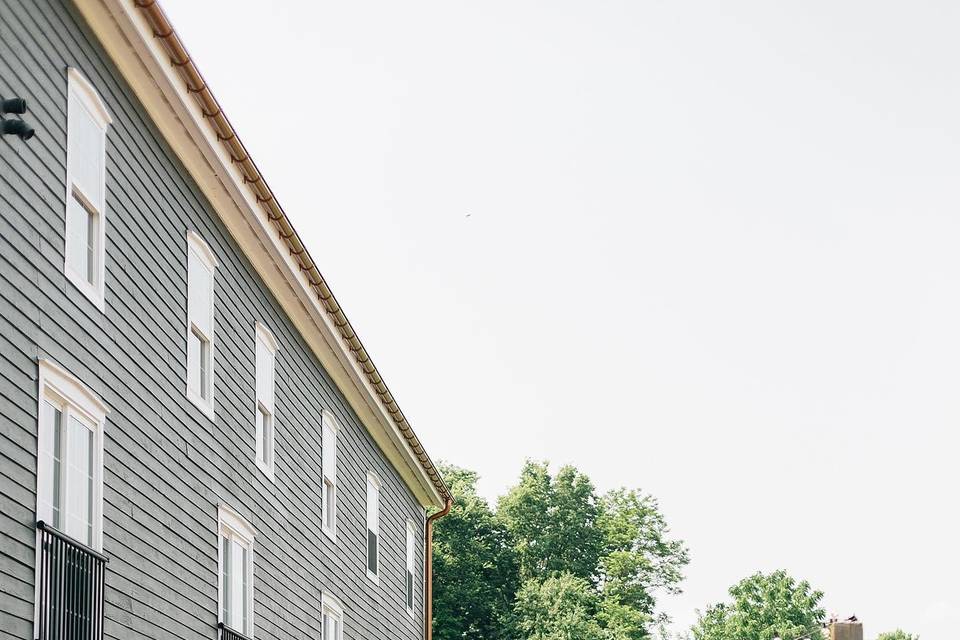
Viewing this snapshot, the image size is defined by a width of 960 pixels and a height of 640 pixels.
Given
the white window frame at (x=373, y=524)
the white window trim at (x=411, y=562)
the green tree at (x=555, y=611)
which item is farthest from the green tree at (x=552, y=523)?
the white window frame at (x=373, y=524)

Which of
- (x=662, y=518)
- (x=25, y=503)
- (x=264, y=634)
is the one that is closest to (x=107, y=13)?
(x=25, y=503)

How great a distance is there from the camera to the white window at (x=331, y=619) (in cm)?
2025

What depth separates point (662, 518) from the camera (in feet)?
203

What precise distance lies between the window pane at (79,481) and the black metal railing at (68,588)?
205 mm

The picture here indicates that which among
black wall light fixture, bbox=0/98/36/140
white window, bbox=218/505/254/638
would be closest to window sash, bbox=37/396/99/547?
black wall light fixture, bbox=0/98/36/140

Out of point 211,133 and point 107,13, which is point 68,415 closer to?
point 107,13

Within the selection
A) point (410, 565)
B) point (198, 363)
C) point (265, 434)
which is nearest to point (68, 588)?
point (198, 363)

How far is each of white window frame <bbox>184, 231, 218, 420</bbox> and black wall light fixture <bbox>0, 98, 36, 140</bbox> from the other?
4465 mm

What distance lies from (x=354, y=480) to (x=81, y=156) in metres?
11.9

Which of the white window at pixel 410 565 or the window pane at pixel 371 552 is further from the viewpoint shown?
the white window at pixel 410 565

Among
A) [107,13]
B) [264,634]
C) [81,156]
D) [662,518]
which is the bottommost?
[264,634]

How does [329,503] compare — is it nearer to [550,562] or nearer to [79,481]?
[79,481]

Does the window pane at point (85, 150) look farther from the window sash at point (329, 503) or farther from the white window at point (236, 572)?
the window sash at point (329, 503)

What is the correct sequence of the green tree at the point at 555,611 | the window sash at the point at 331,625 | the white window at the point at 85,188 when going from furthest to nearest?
the green tree at the point at 555,611, the window sash at the point at 331,625, the white window at the point at 85,188
